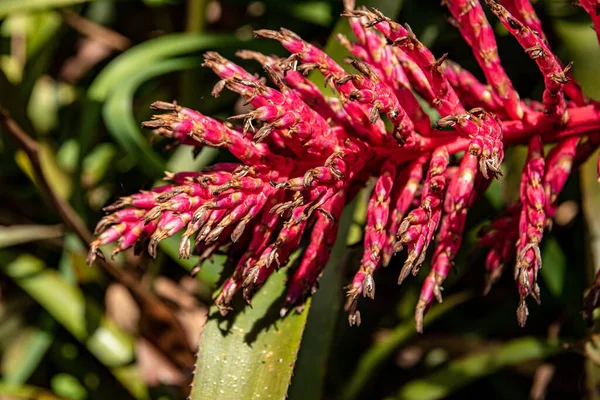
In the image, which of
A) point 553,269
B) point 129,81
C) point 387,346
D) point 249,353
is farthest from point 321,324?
point 129,81

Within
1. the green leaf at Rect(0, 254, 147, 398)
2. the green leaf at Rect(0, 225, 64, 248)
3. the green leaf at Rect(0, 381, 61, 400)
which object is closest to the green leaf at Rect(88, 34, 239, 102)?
the green leaf at Rect(0, 225, 64, 248)

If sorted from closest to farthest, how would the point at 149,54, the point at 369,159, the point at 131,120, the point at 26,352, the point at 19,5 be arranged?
1. the point at 369,159
2. the point at 19,5
3. the point at 131,120
4. the point at 149,54
5. the point at 26,352

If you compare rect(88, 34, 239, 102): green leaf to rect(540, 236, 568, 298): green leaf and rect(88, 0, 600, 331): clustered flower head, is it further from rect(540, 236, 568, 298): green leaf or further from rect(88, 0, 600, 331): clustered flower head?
rect(540, 236, 568, 298): green leaf

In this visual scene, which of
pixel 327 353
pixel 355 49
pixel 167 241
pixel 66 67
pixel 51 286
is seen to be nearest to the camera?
pixel 355 49

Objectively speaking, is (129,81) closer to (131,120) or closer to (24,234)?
(131,120)

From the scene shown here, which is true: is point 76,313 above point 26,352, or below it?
above

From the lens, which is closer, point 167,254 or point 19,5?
point 19,5

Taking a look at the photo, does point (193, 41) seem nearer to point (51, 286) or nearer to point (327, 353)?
point (51, 286)

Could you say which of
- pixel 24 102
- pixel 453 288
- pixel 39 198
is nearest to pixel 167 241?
pixel 24 102
